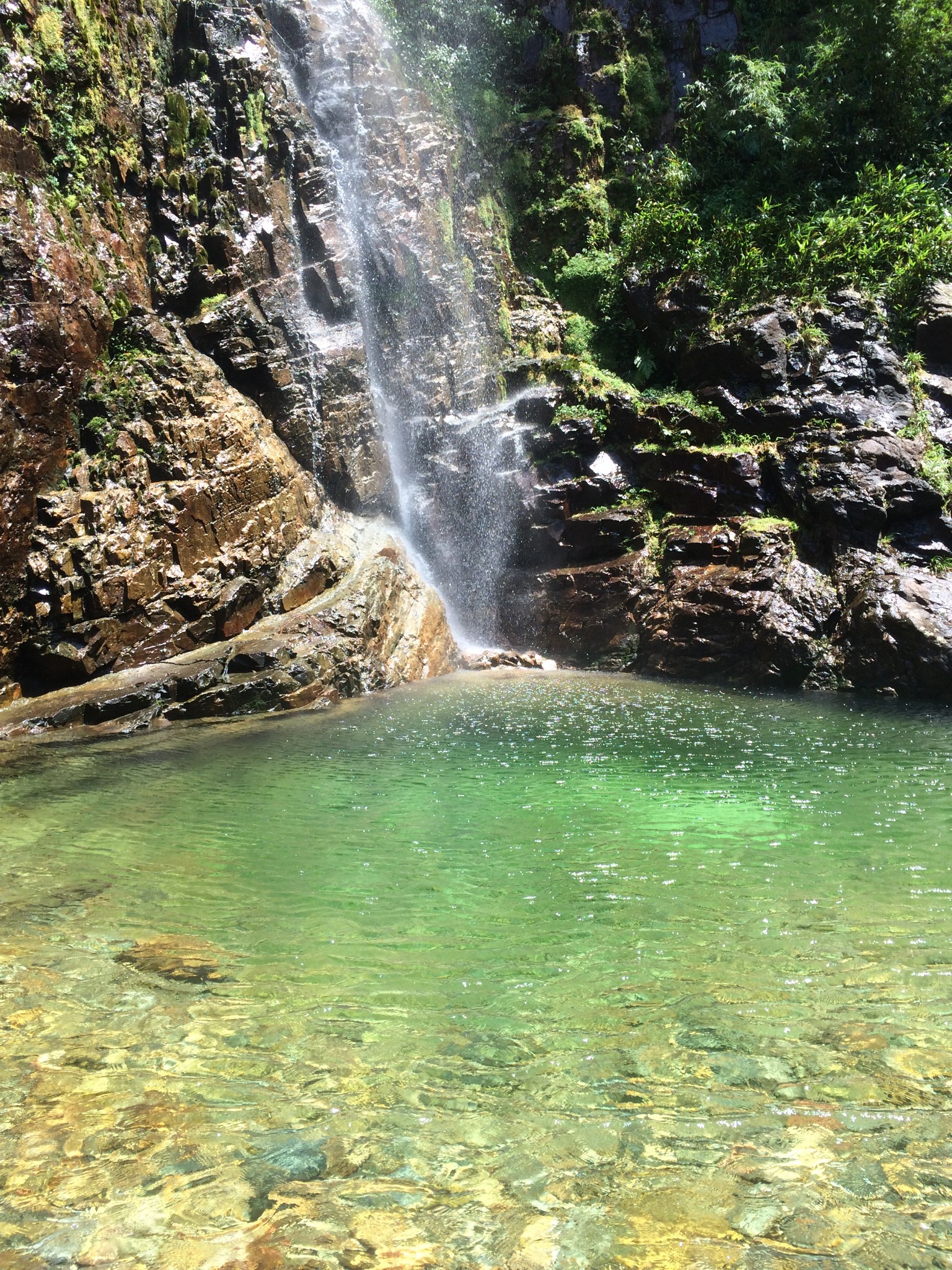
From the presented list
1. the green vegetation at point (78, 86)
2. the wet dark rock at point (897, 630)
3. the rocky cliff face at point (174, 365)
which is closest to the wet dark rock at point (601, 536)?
the rocky cliff face at point (174, 365)

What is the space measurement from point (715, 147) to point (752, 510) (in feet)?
40.9

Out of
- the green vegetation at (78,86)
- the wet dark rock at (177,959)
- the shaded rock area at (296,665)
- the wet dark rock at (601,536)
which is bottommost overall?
the wet dark rock at (177,959)

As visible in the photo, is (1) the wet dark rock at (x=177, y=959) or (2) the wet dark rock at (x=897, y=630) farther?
(2) the wet dark rock at (x=897, y=630)

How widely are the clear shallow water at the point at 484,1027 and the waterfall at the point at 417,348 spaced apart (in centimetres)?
1120

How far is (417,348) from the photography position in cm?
1933

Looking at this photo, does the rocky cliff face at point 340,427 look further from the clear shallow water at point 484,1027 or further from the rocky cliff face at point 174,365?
the clear shallow water at point 484,1027

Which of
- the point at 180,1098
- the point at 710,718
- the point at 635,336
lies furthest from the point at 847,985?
the point at 635,336

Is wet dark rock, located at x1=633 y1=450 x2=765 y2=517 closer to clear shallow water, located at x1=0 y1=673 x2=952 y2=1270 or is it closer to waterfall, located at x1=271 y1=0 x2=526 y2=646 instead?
waterfall, located at x1=271 y1=0 x2=526 y2=646

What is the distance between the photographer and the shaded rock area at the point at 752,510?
590 inches

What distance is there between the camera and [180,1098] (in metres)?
3.16

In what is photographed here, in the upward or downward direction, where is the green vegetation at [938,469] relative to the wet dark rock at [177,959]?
upward

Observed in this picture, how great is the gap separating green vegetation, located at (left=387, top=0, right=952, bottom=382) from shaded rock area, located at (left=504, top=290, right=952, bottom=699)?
1150 mm

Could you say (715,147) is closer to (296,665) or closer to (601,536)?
(601,536)

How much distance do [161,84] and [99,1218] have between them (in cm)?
1945
